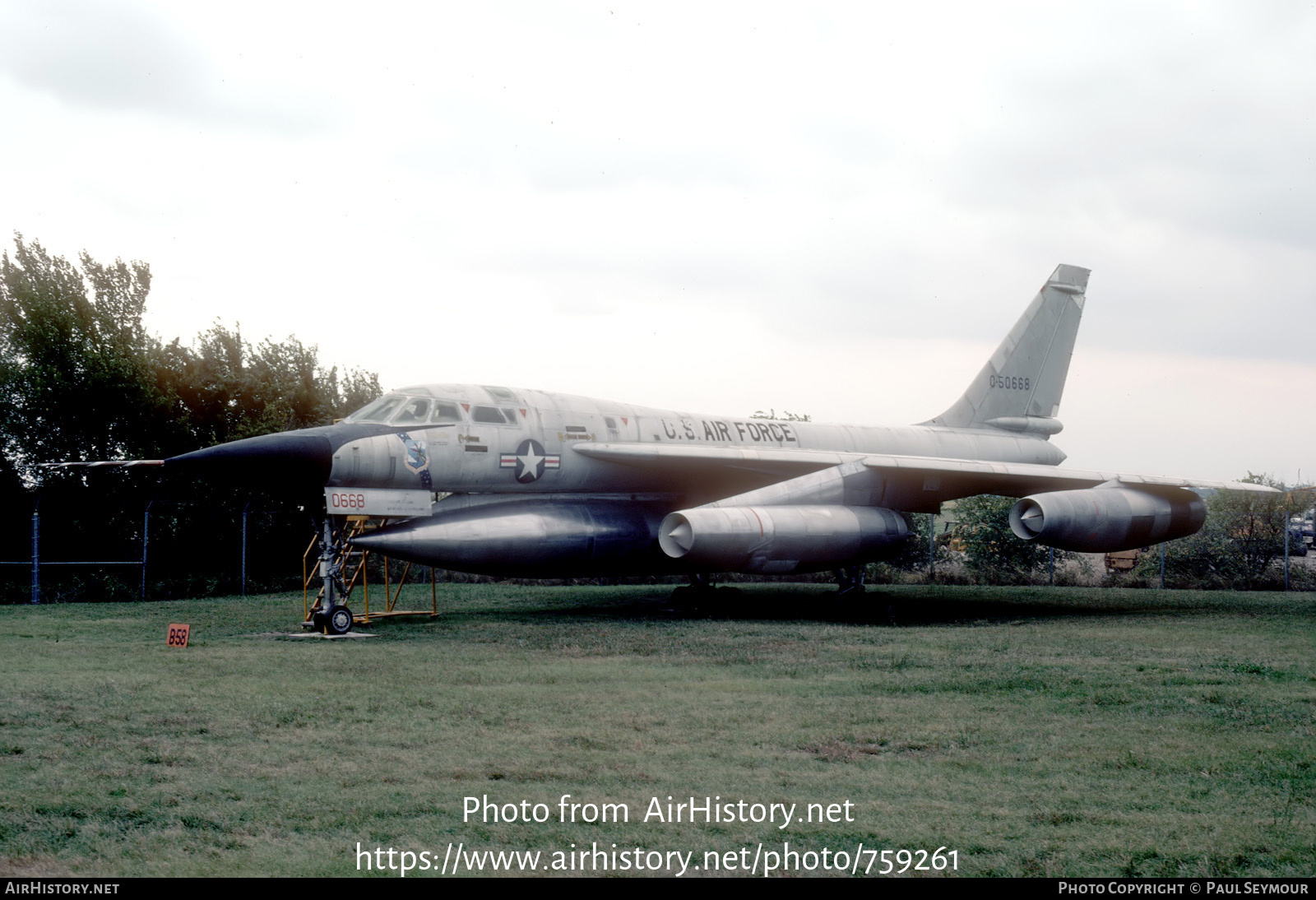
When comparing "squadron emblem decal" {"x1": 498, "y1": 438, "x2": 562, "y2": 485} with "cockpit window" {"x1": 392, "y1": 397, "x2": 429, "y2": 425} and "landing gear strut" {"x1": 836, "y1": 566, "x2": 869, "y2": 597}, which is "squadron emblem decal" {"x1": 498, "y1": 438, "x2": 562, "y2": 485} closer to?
"cockpit window" {"x1": 392, "y1": 397, "x2": 429, "y2": 425}

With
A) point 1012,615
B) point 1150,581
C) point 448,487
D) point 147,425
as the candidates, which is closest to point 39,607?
point 448,487

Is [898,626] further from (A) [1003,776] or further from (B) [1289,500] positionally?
(B) [1289,500]

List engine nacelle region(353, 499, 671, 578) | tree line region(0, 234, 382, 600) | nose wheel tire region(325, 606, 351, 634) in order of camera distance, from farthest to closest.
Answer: tree line region(0, 234, 382, 600), engine nacelle region(353, 499, 671, 578), nose wheel tire region(325, 606, 351, 634)

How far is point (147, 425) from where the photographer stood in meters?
27.7

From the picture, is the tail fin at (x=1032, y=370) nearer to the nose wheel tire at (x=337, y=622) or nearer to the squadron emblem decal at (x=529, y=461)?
the squadron emblem decal at (x=529, y=461)

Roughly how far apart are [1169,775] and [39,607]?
17.0 metres

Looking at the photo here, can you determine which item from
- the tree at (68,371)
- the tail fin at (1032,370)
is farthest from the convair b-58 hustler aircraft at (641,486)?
the tree at (68,371)

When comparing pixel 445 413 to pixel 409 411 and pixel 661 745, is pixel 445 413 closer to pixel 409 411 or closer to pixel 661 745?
pixel 409 411

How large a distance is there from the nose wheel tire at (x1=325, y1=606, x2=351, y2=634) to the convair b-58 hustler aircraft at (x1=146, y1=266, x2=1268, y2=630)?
0.02 m

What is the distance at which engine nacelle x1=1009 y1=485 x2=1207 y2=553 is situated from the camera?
15609 millimetres

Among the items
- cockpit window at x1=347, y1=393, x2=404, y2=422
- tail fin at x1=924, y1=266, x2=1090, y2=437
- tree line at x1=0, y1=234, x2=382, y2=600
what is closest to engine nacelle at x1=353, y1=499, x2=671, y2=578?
cockpit window at x1=347, y1=393, x2=404, y2=422

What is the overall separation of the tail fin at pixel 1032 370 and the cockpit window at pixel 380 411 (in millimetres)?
10847

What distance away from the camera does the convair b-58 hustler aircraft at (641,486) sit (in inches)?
518

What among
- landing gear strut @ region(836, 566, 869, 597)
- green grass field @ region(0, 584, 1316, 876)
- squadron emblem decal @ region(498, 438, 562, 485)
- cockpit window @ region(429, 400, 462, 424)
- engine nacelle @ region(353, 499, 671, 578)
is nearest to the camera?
green grass field @ region(0, 584, 1316, 876)
